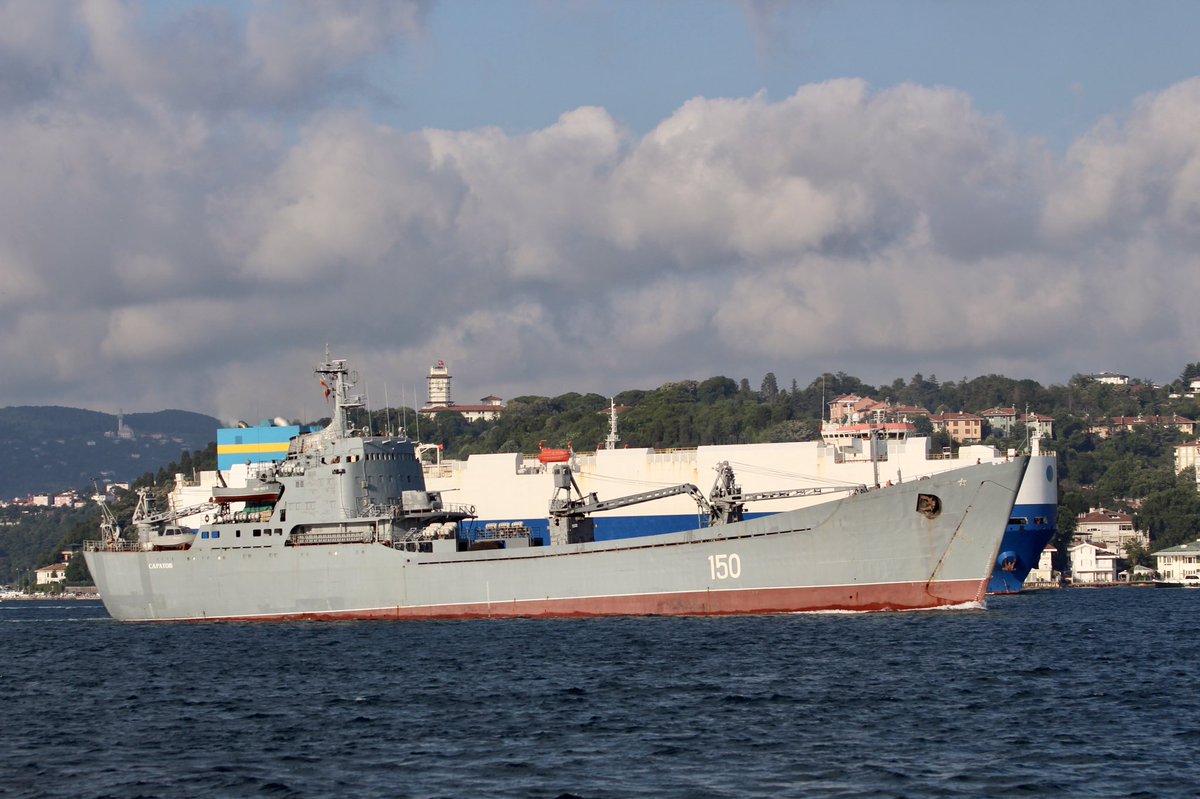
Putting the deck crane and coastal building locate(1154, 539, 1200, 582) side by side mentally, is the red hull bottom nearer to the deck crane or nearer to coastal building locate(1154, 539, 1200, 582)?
the deck crane

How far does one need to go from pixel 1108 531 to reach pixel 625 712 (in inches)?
4279

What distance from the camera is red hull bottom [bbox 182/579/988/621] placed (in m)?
48.7

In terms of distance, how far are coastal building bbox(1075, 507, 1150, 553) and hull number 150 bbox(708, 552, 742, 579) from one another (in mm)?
83322

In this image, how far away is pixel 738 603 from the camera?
49625 mm

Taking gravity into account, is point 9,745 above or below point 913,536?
below

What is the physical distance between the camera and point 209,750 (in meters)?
27.8

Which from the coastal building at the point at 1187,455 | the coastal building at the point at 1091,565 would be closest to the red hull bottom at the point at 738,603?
the coastal building at the point at 1091,565

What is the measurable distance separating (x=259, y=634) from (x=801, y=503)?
35985 mm

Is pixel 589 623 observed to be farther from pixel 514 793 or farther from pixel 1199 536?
pixel 1199 536

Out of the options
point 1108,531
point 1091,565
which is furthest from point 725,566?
point 1108,531

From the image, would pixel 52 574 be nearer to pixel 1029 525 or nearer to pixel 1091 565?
pixel 1091 565

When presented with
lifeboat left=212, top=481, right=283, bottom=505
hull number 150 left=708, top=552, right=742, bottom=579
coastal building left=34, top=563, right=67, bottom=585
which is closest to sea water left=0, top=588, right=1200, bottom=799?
hull number 150 left=708, top=552, right=742, bottom=579

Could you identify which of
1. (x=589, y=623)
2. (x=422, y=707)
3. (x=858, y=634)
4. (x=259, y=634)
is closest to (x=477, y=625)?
(x=589, y=623)

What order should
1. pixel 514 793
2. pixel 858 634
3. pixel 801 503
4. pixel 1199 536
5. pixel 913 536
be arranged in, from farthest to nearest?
pixel 1199 536, pixel 801 503, pixel 913 536, pixel 858 634, pixel 514 793
